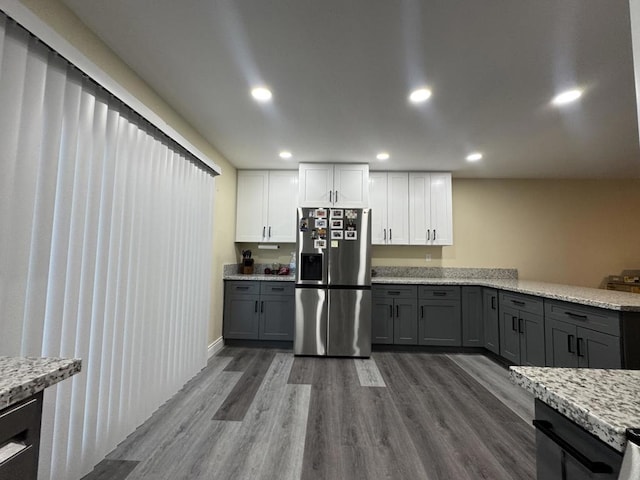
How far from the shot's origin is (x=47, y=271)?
1.41 metres

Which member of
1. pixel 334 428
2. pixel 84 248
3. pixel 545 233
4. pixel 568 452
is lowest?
pixel 334 428

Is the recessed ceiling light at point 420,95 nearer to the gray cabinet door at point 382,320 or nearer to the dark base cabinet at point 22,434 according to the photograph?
the gray cabinet door at point 382,320

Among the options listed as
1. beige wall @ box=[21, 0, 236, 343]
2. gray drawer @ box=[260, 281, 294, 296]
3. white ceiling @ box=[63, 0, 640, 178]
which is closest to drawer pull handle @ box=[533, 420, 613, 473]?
white ceiling @ box=[63, 0, 640, 178]

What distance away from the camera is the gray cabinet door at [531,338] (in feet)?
9.46

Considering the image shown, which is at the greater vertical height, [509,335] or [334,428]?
[509,335]

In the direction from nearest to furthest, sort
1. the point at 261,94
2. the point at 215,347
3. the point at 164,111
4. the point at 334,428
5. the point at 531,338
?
the point at 334,428 → the point at 261,94 → the point at 164,111 → the point at 531,338 → the point at 215,347

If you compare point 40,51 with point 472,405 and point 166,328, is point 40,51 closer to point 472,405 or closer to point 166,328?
point 166,328

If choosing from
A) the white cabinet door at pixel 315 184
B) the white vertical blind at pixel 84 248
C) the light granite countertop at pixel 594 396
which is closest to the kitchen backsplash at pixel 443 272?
the white cabinet door at pixel 315 184

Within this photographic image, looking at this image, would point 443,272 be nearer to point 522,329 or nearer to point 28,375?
point 522,329

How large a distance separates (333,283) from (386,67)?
7.95 ft

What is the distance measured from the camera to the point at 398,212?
4.33 m

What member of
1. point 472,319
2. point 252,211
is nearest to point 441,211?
point 472,319

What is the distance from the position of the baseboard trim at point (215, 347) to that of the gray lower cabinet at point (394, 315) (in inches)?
76.6

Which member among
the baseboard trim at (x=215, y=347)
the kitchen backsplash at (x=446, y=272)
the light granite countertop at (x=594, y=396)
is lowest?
the baseboard trim at (x=215, y=347)
